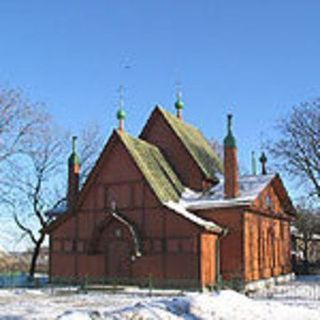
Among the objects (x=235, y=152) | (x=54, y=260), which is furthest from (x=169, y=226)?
(x=54, y=260)

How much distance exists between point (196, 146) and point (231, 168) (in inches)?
259

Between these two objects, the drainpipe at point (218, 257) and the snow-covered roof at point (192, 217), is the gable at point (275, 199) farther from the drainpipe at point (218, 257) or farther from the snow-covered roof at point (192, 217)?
the snow-covered roof at point (192, 217)

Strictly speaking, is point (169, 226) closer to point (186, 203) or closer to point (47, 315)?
point (186, 203)

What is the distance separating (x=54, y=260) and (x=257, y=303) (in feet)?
55.9

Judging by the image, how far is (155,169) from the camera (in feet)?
99.9

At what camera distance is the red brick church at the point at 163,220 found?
89.5ft

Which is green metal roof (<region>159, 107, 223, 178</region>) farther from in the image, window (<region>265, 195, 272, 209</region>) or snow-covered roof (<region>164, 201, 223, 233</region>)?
snow-covered roof (<region>164, 201, 223, 233</region>)

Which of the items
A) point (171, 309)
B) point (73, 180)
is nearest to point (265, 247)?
point (73, 180)

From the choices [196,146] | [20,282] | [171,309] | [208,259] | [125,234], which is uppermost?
[196,146]

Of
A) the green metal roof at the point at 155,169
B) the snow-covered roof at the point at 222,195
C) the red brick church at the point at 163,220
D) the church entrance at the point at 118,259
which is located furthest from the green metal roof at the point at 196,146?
the church entrance at the point at 118,259

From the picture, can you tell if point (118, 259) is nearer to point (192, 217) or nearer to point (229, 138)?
point (192, 217)

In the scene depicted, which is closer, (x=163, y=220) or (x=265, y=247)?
(x=163, y=220)

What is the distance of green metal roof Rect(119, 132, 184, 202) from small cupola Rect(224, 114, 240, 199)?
3.06 meters

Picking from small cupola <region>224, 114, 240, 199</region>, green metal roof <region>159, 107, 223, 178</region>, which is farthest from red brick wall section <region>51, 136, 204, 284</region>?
green metal roof <region>159, 107, 223, 178</region>
